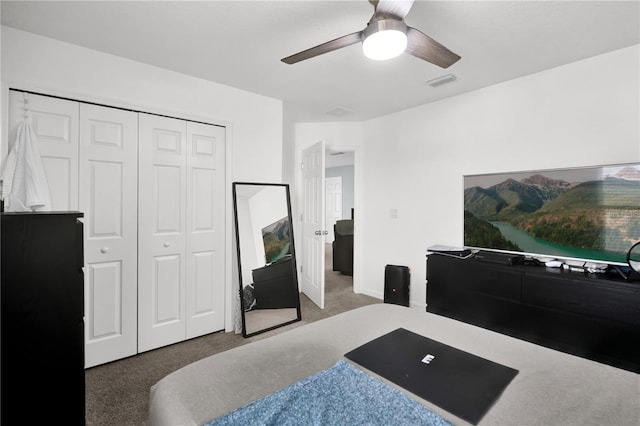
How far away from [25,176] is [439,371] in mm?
2684

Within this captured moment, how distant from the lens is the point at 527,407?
91cm

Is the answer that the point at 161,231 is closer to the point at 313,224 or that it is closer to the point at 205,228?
the point at 205,228

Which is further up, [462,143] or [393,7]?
[393,7]

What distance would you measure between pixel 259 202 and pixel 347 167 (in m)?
5.88

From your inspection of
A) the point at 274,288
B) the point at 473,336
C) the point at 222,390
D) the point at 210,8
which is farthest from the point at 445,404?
the point at 274,288

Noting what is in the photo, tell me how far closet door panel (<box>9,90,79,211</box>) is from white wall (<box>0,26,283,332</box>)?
65 millimetres

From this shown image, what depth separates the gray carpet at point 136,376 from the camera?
1.88 meters

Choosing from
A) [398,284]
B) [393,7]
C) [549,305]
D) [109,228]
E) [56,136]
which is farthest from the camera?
[398,284]

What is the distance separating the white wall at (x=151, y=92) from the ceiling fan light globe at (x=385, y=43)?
182cm

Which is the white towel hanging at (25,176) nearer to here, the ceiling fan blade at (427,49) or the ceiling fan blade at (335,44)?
the ceiling fan blade at (335,44)

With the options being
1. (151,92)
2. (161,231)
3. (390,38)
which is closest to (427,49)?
(390,38)

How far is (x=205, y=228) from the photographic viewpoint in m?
2.99

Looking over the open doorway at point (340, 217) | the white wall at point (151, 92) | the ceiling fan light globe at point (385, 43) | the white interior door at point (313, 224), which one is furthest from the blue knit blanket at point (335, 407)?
the open doorway at point (340, 217)

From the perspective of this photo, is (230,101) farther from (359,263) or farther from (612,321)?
(612,321)
